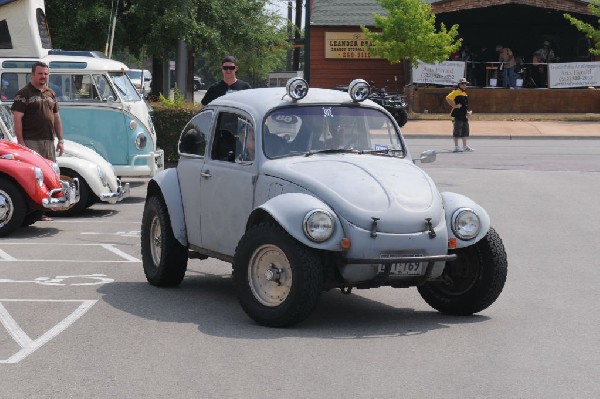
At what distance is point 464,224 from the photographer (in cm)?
927

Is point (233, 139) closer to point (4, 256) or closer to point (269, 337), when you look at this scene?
point (269, 337)

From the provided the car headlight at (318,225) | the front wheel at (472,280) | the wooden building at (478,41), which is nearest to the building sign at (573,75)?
the wooden building at (478,41)

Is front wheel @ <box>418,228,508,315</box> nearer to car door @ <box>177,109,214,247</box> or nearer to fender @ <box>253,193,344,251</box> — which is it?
fender @ <box>253,193,344,251</box>

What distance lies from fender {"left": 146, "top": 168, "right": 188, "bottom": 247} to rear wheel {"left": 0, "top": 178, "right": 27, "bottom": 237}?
13.0 feet

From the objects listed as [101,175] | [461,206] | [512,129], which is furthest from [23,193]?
[512,129]

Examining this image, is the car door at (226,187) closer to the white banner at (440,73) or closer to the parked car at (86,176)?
the parked car at (86,176)

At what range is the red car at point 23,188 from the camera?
1462 cm

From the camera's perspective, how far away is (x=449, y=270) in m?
9.66

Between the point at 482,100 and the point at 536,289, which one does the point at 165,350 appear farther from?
the point at 482,100

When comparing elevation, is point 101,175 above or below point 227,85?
below

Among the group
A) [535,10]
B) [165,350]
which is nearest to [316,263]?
[165,350]

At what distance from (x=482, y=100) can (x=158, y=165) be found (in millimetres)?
28474

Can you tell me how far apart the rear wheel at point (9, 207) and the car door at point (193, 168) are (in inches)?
164

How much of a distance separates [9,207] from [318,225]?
6.77 m
